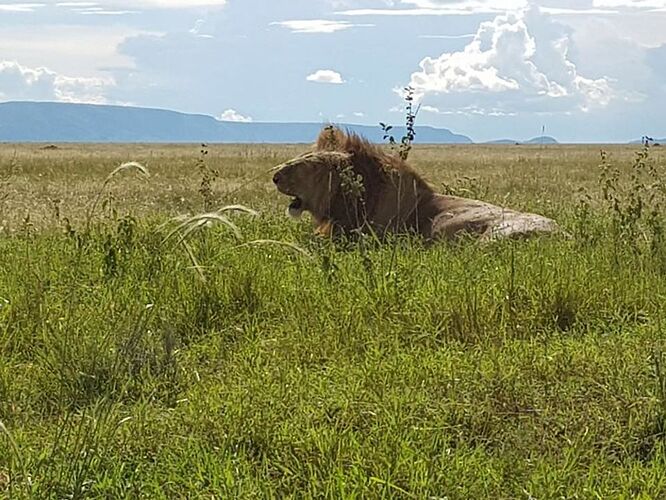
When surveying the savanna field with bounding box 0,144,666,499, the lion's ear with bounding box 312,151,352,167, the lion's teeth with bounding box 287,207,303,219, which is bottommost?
the savanna field with bounding box 0,144,666,499

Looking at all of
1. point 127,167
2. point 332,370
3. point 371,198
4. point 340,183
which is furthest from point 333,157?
point 332,370

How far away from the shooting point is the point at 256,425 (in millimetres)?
3580

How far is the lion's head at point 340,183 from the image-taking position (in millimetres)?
8344

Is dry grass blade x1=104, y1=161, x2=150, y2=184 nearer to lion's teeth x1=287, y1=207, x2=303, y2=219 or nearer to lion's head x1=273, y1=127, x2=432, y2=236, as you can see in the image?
lion's head x1=273, y1=127, x2=432, y2=236

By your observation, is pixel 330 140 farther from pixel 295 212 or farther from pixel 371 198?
pixel 295 212

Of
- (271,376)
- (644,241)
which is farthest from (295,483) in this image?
(644,241)

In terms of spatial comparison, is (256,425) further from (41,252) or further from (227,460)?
(41,252)

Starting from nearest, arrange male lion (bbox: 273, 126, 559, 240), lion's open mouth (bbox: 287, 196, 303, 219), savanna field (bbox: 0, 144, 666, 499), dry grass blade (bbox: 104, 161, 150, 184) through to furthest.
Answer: savanna field (bbox: 0, 144, 666, 499)
dry grass blade (bbox: 104, 161, 150, 184)
male lion (bbox: 273, 126, 559, 240)
lion's open mouth (bbox: 287, 196, 303, 219)

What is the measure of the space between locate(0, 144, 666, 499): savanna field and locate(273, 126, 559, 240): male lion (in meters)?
1.52

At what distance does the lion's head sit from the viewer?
8.34 meters

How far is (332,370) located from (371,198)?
446cm

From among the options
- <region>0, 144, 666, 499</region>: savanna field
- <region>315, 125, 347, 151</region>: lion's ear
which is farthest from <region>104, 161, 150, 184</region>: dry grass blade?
<region>315, 125, 347, 151</region>: lion's ear

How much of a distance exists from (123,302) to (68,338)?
74cm

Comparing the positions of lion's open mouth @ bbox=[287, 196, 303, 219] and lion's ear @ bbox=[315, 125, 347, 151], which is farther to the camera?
lion's ear @ bbox=[315, 125, 347, 151]
